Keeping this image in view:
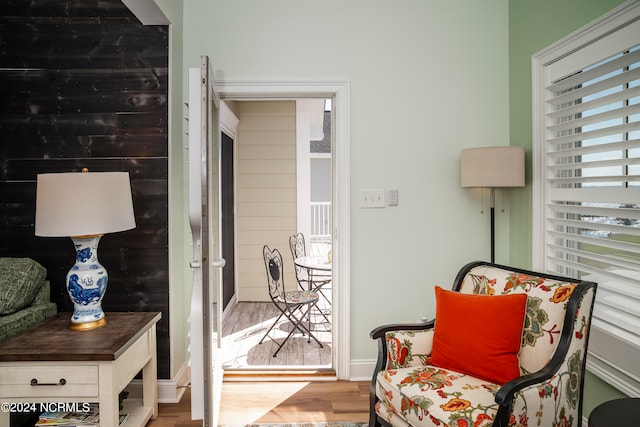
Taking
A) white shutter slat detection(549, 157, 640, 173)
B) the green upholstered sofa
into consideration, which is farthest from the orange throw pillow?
the green upholstered sofa

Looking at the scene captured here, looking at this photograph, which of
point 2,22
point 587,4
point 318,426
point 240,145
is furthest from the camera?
point 240,145

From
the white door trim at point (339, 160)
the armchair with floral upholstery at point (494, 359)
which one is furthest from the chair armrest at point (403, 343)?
the white door trim at point (339, 160)

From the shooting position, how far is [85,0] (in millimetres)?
2416

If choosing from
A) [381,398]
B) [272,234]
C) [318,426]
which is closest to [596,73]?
[381,398]

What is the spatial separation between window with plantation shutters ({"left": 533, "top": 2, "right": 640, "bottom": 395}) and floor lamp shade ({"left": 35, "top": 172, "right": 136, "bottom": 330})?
2482mm

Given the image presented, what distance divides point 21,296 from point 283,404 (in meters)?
1.61

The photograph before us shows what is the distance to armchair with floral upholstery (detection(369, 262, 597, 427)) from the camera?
1.52m

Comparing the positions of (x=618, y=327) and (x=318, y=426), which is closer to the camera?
(x=618, y=327)

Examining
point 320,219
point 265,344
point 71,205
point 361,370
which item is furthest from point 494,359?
point 320,219

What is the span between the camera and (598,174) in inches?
82.9

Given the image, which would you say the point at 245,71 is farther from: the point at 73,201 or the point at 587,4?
the point at 587,4

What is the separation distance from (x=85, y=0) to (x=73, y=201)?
1.42 m

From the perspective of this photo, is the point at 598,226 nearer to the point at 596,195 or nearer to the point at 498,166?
the point at 596,195

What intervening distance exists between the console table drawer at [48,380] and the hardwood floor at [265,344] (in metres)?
1.27
